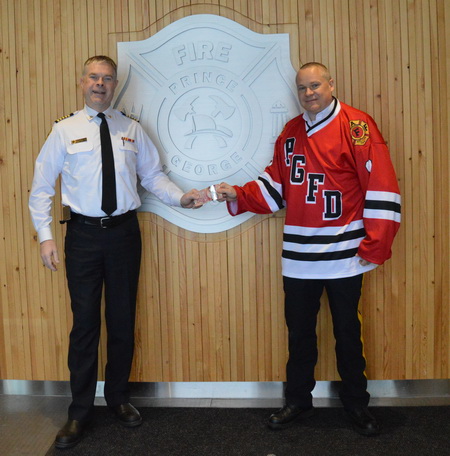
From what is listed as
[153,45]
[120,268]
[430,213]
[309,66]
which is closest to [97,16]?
[153,45]

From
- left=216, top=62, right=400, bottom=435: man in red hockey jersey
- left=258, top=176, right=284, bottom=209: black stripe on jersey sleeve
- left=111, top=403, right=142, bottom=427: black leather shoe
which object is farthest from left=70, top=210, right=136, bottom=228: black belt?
left=111, top=403, right=142, bottom=427: black leather shoe

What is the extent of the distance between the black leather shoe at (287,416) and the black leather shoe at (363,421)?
237mm

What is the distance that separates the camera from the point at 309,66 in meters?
2.56

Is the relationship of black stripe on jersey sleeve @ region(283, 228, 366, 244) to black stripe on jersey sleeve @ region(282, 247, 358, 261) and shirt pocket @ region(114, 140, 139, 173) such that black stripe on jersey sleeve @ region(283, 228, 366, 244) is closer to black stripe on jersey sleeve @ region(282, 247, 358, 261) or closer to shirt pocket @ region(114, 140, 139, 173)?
black stripe on jersey sleeve @ region(282, 247, 358, 261)

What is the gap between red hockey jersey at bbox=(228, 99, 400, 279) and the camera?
2451 mm

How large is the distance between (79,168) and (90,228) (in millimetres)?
312

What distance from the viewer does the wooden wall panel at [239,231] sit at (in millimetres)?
2879

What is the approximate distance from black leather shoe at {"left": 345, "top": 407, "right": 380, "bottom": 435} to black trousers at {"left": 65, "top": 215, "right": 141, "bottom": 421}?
4.07 feet

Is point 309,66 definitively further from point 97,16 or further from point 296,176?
point 97,16

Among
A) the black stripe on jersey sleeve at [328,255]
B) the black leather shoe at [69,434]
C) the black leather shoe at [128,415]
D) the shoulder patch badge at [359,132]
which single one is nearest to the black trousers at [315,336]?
the black stripe on jersey sleeve at [328,255]

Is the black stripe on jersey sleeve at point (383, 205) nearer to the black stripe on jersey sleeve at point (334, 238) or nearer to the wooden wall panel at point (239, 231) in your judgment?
the black stripe on jersey sleeve at point (334, 238)

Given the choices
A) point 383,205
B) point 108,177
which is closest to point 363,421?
point 383,205

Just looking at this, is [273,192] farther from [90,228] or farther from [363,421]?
[363,421]

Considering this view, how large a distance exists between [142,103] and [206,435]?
1.86m
